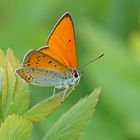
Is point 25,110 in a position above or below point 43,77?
A: above

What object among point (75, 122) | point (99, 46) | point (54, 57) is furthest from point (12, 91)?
point (99, 46)

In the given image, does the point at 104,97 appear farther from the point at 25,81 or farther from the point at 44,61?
the point at 25,81

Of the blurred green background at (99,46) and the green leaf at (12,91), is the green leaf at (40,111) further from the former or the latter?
the blurred green background at (99,46)

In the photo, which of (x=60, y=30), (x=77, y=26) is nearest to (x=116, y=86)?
(x=77, y=26)

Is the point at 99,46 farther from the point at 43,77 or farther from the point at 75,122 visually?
the point at 75,122

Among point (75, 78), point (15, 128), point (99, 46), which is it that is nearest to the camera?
point (15, 128)

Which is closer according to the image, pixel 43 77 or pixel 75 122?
pixel 75 122

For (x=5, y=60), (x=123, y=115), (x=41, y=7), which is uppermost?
(x=5, y=60)
